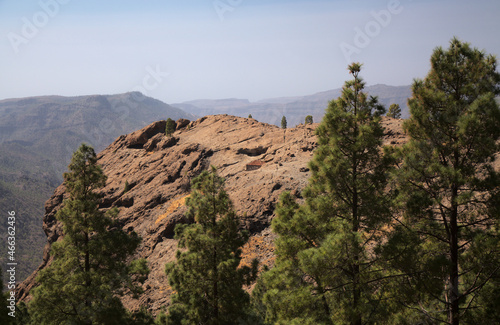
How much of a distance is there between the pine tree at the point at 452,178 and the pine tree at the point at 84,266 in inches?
508

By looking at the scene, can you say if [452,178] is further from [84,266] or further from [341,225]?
[84,266]

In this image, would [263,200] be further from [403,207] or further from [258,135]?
[403,207]

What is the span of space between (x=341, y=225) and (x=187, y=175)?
42275mm

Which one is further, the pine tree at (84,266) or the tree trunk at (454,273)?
the pine tree at (84,266)

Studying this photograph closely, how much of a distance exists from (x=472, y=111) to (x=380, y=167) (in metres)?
3.44

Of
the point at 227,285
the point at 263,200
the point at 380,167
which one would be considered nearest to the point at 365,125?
the point at 380,167

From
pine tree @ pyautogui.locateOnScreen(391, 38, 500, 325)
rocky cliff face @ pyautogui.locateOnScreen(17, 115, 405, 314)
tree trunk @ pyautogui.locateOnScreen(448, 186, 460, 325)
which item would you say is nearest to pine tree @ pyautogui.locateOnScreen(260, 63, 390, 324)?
pine tree @ pyautogui.locateOnScreen(391, 38, 500, 325)

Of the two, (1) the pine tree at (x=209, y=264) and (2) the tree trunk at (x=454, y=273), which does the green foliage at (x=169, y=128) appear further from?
(2) the tree trunk at (x=454, y=273)

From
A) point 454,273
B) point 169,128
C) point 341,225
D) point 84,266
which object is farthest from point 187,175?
point 454,273

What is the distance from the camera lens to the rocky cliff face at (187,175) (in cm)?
3703

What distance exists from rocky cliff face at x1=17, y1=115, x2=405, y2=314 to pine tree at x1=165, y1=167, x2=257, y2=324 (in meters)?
14.0

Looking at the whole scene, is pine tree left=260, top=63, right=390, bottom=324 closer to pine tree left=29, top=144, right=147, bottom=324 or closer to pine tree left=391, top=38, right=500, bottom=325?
pine tree left=391, top=38, right=500, bottom=325

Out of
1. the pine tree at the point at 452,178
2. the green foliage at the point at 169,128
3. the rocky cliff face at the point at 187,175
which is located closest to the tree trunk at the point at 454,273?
the pine tree at the point at 452,178

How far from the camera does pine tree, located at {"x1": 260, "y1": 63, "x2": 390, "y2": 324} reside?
38.2ft
